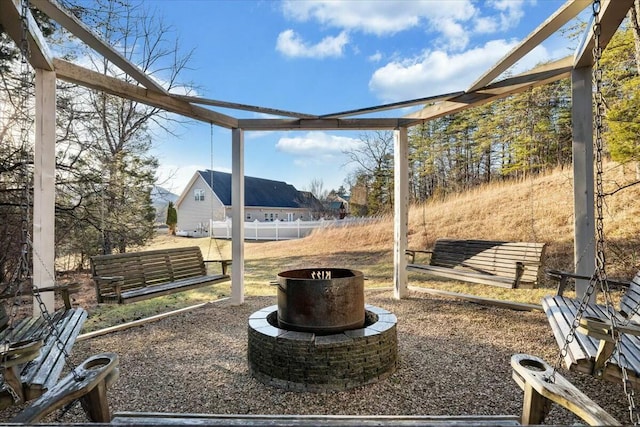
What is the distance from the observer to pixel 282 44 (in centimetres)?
675

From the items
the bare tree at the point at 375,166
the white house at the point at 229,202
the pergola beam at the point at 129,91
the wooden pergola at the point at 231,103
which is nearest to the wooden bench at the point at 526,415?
the wooden pergola at the point at 231,103

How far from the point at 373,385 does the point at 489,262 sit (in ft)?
10.4

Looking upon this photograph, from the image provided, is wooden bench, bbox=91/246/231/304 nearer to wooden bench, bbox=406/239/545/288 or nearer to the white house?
wooden bench, bbox=406/239/545/288

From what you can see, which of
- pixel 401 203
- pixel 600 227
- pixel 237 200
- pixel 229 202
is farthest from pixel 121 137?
pixel 229 202

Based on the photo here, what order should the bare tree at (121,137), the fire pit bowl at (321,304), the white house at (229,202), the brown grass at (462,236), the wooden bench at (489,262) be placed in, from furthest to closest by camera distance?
the white house at (229,202)
the brown grass at (462,236)
the bare tree at (121,137)
the wooden bench at (489,262)
the fire pit bowl at (321,304)

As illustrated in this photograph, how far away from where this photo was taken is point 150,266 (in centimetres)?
446

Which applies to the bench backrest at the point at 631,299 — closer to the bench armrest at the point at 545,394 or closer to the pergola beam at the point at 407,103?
the bench armrest at the point at 545,394

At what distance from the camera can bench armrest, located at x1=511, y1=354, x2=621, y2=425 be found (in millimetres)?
1126

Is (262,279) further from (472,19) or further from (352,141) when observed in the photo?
(352,141)

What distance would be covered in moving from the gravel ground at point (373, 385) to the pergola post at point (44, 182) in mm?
889

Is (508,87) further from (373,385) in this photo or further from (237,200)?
(237,200)

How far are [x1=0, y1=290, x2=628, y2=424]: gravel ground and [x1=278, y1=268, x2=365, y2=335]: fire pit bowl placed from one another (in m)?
0.52

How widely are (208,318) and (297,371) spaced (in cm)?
242

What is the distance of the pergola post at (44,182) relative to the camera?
3.16 metres
